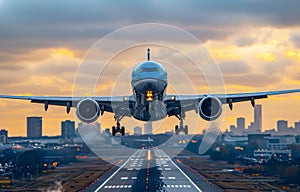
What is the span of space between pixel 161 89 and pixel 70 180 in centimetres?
4858

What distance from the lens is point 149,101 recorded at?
5909 centimetres

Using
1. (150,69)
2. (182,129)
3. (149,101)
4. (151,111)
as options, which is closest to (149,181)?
(182,129)

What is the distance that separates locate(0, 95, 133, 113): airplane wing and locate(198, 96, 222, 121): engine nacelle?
7771 millimetres

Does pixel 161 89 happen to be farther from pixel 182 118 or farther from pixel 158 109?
pixel 182 118

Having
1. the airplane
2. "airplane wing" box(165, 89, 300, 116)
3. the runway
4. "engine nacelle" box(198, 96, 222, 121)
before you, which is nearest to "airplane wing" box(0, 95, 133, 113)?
the airplane

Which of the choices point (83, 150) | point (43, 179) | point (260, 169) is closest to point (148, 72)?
point (43, 179)

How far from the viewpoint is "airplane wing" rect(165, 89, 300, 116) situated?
63812 millimetres

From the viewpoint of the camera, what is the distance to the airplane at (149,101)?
58688mm

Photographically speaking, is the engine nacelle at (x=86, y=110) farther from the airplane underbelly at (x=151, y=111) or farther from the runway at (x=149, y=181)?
the runway at (x=149, y=181)

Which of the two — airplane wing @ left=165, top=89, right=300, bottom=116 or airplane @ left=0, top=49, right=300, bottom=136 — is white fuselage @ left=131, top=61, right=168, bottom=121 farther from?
airplane wing @ left=165, top=89, right=300, bottom=116

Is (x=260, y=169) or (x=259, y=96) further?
(x=260, y=169)

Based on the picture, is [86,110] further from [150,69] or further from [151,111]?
[150,69]

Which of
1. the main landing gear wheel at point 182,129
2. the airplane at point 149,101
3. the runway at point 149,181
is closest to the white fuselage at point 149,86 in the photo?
the airplane at point 149,101

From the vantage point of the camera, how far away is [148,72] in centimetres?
5862
